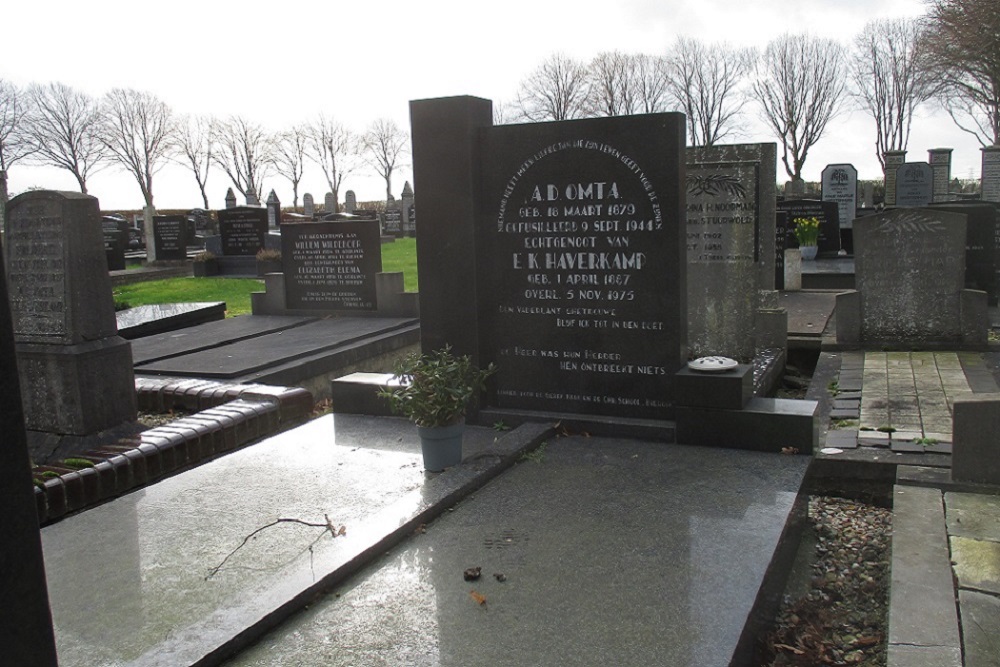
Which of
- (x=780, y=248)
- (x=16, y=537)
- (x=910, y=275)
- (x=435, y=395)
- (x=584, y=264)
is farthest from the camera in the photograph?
(x=780, y=248)

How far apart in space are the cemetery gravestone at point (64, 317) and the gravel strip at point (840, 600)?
4.96 meters

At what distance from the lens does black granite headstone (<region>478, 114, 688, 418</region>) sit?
514 cm

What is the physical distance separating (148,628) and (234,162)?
73.2 meters

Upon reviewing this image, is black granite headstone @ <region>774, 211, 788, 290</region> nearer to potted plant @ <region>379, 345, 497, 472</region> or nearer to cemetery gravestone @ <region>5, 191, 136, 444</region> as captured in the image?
potted plant @ <region>379, 345, 497, 472</region>

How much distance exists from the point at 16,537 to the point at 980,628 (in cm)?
318

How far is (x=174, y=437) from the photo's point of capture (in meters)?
5.52

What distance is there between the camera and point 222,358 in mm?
8734

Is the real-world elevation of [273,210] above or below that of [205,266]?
above

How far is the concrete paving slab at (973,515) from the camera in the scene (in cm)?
392

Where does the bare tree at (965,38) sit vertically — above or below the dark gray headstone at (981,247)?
above

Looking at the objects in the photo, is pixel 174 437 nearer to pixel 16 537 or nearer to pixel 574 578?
pixel 574 578

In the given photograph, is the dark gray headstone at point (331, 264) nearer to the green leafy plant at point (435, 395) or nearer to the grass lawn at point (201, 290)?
the grass lawn at point (201, 290)

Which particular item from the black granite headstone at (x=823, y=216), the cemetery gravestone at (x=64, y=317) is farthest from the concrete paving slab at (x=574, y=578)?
the black granite headstone at (x=823, y=216)

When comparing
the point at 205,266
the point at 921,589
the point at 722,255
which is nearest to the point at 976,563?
the point at 921,589
